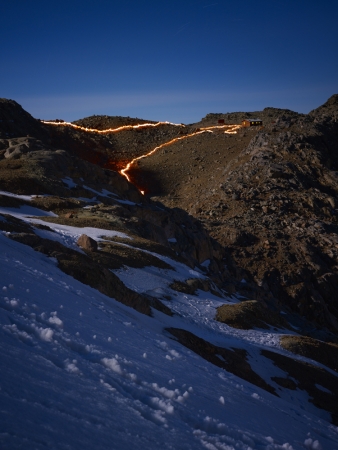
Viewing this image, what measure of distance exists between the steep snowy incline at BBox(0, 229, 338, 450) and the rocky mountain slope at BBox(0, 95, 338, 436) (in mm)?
3129

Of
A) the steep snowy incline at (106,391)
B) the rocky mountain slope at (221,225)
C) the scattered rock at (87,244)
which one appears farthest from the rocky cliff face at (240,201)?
the steep snowy incline at (106,391)

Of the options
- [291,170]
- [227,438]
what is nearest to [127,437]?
[227,438]

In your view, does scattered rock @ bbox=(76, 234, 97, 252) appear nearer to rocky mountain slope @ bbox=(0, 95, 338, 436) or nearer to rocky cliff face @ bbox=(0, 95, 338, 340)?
rocky mountain slope @ bbox=(0, 95, 338, 436)

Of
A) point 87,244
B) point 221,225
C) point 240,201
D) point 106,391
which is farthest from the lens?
point 240,201

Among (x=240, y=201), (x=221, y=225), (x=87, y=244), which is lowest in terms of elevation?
(x=87, y=244)

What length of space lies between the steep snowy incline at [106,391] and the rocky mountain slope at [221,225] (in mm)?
3129

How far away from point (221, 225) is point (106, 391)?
28.9m

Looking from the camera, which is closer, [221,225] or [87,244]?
[87,244]

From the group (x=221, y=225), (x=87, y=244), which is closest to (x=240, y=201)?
(x=221, y=225)

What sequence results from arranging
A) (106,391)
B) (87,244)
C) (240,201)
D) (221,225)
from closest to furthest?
(106,391) < (87,244) < (221,225) < (240,201)

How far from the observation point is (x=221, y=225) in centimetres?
3291

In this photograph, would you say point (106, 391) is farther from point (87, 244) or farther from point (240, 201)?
point (240, 201)

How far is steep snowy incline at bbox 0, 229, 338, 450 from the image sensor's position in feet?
11.5

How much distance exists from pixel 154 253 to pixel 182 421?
13.8 m
